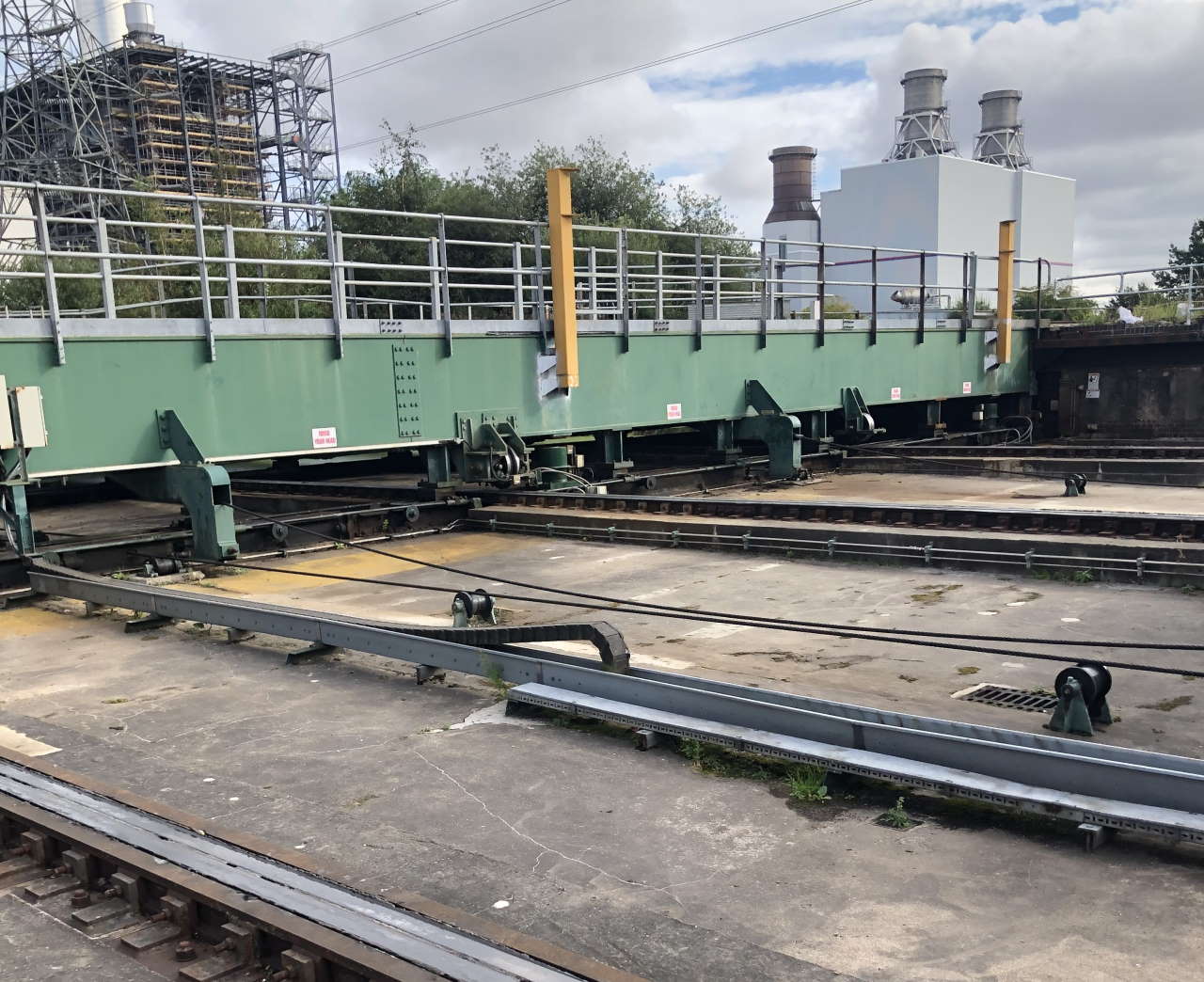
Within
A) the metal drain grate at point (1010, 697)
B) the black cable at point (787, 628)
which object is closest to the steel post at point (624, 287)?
the black cable at point (787, 628)

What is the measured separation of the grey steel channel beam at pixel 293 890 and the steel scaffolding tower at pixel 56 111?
52197 millimetres

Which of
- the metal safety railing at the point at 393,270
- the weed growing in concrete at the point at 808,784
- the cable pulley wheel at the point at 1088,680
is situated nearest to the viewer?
the weed growing in concrete at the point at 808,784

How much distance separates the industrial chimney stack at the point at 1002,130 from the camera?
6688 cm

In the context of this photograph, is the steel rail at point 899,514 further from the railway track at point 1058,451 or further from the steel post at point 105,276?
the railway track at point 1058,451

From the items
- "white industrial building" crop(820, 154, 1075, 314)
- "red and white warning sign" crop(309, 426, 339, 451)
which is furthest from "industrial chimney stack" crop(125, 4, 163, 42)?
"red and white warning sign" crop(309, 426, 339, 451)

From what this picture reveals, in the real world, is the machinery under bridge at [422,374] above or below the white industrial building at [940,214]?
below

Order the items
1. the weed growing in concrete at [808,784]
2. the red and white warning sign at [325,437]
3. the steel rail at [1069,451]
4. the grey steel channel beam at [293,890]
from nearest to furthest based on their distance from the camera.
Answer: the grey steel channel beam at [293,890] < the weed growing in concrete at [808,784] < the red and white warning sign at [325,437] < the steel rail at [1069,451]

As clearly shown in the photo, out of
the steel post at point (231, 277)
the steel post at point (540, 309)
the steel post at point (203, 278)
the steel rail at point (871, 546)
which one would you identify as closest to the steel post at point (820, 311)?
the steel post at point (540, 309)

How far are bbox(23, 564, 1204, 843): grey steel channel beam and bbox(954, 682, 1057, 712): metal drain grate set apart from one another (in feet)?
3.07

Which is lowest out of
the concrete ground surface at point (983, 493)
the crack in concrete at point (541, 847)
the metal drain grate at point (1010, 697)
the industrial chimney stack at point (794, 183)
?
the crack in concrete at point (541, 847)

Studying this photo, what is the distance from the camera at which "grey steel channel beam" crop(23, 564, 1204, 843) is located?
3770mm

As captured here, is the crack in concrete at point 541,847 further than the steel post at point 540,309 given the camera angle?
No

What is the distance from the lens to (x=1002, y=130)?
67.4 meters

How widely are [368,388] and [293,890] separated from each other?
28.2 feet
